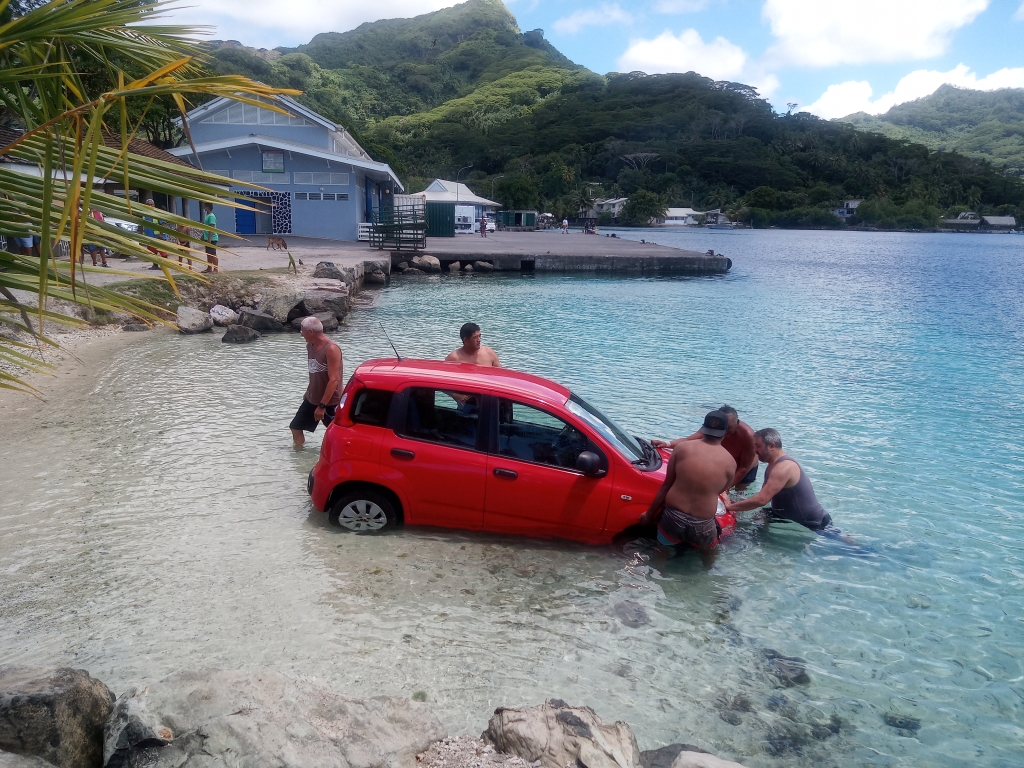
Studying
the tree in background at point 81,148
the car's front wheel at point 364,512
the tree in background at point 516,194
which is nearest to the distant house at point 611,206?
the tree in background at point 516,194

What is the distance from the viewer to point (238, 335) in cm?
1636

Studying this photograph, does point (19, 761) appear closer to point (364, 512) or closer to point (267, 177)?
point (364, 512)

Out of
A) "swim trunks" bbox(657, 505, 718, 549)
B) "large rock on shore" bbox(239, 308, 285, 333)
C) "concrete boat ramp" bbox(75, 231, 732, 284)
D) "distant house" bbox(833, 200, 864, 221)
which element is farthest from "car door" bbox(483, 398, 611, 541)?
"distant house" bbox(833, 200, 864, 221)

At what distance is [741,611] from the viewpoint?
5.86 metres

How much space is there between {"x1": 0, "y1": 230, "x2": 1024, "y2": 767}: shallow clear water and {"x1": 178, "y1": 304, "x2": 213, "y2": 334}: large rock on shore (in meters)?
→ 4.66

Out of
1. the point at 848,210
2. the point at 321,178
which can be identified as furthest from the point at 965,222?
the point at 321,178

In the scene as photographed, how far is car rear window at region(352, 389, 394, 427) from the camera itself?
21.7ft

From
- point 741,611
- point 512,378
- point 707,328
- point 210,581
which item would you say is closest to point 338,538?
point 210,581

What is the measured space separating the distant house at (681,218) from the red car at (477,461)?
15109 centimetres

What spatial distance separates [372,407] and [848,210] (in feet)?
530

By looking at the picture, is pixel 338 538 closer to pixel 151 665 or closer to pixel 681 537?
pixel 151 665

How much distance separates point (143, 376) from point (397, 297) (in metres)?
13.8

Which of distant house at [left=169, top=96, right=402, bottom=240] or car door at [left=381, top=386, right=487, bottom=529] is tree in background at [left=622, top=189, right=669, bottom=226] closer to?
distant house at [left=169, top=96, right=402, bottom=240]

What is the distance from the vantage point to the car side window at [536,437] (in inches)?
255
